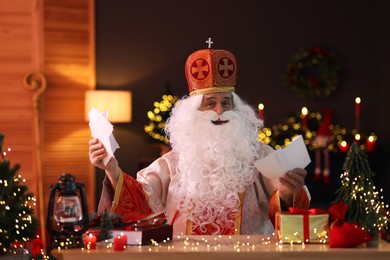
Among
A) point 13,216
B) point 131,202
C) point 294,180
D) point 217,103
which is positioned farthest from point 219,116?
point 13,216

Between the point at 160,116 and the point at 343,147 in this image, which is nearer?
the point at 343,147

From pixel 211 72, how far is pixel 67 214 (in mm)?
1279

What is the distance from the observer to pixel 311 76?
28.1 ft

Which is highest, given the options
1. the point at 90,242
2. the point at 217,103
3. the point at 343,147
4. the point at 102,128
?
the point at 217,103

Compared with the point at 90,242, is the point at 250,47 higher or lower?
higher

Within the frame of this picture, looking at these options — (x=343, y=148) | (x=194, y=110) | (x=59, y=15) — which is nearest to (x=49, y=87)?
(x=59, y=15)

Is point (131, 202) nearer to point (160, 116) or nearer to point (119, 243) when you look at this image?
point (119, 243)

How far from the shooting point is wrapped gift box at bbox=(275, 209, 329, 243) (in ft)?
9.78

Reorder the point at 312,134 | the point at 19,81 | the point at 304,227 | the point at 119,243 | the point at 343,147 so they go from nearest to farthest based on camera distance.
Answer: the point at 119,243 < the point at 304,227 < the point at 343,147 < the point at 19,81 < the point at 312,134

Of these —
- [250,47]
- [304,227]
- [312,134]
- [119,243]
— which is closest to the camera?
[119,243]

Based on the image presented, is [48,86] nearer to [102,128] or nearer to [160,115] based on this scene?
[160,115]

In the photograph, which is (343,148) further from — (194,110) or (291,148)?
(291,148)

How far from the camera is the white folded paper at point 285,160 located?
2971mm

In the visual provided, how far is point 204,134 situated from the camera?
3975 mm
